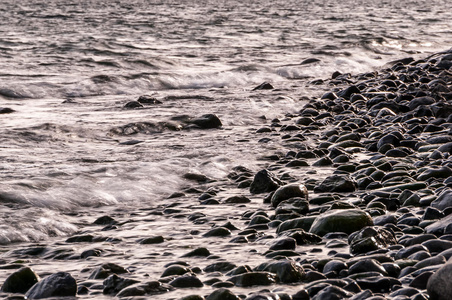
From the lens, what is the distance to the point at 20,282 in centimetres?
321

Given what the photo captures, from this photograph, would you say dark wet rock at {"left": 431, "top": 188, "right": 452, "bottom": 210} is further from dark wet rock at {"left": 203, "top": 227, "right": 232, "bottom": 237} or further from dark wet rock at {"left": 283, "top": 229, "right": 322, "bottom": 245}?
dark wet rock at {"left": 203, "top": 227, "right": 232, "bottom": 237}

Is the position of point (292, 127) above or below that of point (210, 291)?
below

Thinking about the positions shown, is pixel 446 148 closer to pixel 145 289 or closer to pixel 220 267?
pixel 220 267

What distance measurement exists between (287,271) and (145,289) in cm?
65

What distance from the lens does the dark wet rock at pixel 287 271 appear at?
122 inches

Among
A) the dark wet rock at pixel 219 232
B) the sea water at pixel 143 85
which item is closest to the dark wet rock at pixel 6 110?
the sea water at pixel 143 85

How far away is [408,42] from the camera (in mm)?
18125

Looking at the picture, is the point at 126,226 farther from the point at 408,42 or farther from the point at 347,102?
the point at 408,42

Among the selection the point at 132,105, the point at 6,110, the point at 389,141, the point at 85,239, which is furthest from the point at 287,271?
the point at 6,110

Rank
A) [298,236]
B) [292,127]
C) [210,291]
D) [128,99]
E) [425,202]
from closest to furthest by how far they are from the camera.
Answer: [210,291] → [298,236] → [425,202] → [292,127] → [128,99]

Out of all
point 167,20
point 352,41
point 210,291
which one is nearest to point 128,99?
point 210,291

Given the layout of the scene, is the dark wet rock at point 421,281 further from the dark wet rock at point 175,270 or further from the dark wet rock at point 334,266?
the dark wet rock at point 175,270

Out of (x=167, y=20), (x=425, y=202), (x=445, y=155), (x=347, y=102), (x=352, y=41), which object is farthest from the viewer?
(x=167, y=20)

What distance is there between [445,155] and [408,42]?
1339 cm
